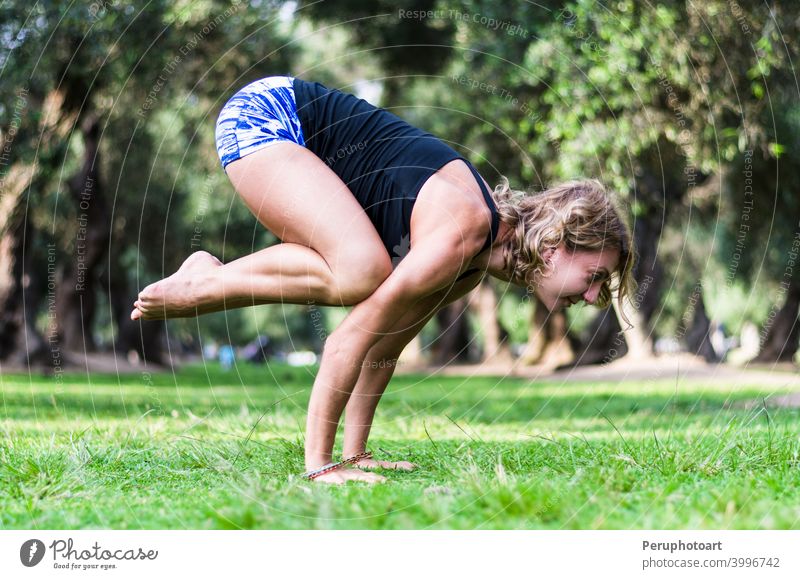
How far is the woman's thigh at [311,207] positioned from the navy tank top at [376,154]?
14cm

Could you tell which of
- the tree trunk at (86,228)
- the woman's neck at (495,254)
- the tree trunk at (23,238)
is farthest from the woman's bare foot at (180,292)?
the tree trunk at (86,228)

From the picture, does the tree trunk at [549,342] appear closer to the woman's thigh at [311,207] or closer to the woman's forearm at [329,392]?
the woman's thigh at [311,207]

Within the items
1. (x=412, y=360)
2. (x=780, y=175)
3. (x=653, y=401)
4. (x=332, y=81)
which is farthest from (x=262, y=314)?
(x=653, y=401)

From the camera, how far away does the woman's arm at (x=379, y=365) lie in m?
3.91

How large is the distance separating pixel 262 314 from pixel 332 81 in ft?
69.8

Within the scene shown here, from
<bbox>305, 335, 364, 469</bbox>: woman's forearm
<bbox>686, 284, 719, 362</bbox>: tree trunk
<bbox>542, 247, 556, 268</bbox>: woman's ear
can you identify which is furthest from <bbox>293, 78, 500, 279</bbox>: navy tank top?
<bbox>686, 284, 719, 362</bbox>: tree trunk

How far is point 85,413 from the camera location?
6652 millimetres

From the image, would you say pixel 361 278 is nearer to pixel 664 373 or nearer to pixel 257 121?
pixel 257 121

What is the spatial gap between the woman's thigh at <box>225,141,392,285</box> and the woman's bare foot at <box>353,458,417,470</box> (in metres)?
0.90

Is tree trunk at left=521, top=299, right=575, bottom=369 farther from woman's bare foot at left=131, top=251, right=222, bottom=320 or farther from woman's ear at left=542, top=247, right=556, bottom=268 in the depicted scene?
woman's bare foot at left=131, top=251, right=222, bottom=320

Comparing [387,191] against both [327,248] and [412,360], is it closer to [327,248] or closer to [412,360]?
[327,248]

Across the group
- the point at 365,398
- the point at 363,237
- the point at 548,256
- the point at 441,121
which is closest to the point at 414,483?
the point at 365,398

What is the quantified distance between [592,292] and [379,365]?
1.05 meters

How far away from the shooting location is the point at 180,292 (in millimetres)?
3695
